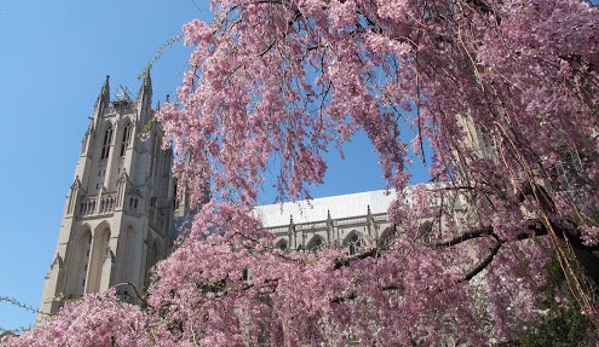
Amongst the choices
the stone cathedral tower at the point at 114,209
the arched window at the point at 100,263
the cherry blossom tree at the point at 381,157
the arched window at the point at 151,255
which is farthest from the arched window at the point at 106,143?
the cherry blossom tree at the point at 381,157

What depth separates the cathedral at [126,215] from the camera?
35000mm

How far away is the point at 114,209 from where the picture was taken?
1463 inches

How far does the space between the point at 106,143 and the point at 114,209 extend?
811cm

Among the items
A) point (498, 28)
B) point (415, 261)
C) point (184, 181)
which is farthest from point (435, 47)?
point (184, 181)

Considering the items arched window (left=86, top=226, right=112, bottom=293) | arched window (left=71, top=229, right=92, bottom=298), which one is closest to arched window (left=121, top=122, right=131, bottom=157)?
arched window (left=86, top=226, right=112, bottom=293)

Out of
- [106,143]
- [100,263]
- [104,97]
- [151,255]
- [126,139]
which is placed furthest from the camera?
[104,97]

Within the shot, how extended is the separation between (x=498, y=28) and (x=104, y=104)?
45760 millimetres

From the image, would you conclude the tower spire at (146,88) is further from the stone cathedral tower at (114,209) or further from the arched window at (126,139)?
the arched window at (126,139)

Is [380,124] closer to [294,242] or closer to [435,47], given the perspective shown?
[435,47]

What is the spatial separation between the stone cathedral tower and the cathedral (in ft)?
0.24

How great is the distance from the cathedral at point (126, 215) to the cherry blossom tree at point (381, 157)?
2678 cm

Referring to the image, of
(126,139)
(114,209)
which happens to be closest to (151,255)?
(114,209)

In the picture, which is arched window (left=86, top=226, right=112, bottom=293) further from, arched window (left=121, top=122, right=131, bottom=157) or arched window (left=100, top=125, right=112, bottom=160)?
arched window (left=121, top=122, right=131, bottom=157)

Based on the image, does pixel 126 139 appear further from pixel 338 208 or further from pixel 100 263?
pixel 338 208
